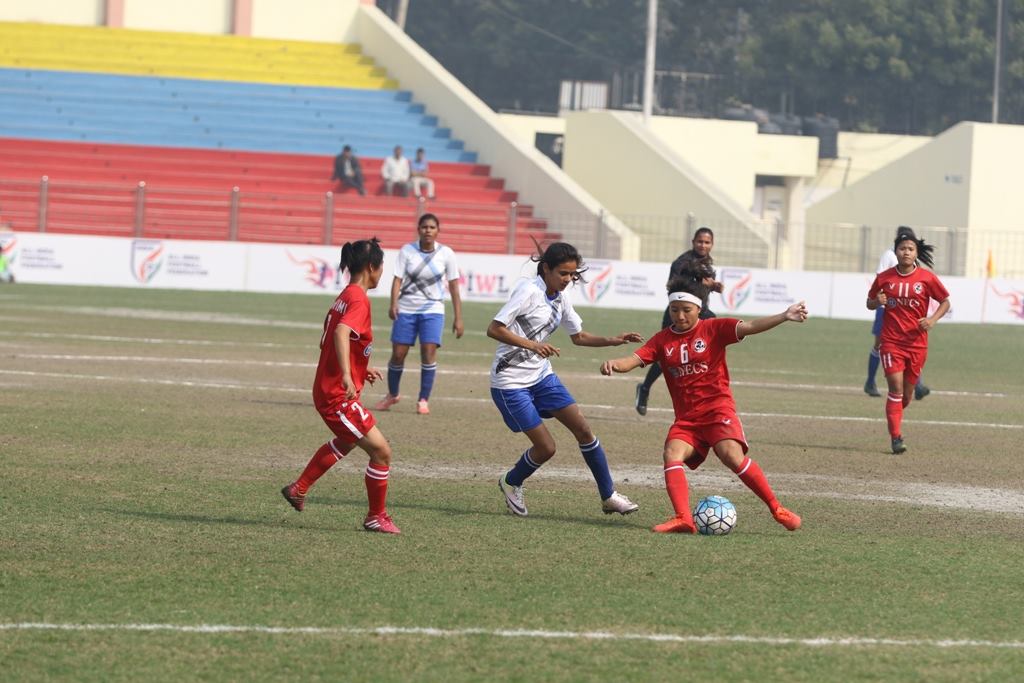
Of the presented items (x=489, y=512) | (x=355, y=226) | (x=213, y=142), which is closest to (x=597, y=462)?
(x=489, y=512)

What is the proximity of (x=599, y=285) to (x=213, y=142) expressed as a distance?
520 inches

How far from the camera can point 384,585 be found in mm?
7738

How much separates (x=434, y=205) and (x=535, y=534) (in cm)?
2980

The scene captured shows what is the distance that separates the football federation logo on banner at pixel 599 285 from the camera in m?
35.7

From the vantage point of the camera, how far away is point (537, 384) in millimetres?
10055

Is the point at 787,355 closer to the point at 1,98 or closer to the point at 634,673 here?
the point at 634,673

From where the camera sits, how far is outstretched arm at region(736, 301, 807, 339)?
29.0 ft

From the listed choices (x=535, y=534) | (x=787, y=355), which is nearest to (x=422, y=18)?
(x=787, y=355)

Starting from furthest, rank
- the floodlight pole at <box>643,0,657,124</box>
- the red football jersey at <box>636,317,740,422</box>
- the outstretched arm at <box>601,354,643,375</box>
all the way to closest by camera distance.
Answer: the floodlight pole at <box>643,0,657,124</box>, the red football jersey at <box>636,317,740,422</box>, the outstretched arm at <box>601,354,643,375</box>

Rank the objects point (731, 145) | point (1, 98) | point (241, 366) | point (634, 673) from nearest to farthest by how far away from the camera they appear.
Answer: point (634, 673), point (241, 366), point (1, 98), point (731, 145)

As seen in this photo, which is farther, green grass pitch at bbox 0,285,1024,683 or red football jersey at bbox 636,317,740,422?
red football jersey at bbox 636,317,740,422

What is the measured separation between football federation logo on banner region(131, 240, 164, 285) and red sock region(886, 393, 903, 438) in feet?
79.6

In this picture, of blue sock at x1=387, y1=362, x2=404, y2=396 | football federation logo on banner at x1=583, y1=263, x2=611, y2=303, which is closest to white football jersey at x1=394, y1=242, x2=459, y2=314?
blue sock at x1=387, y1=362, x2=404, y2=396

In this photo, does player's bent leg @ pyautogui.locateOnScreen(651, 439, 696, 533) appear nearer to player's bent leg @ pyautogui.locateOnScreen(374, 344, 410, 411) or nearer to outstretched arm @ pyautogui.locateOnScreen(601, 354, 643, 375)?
outstretched arm @ pyautogui.locateOnScreen(601, 354, 643, 375)
